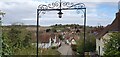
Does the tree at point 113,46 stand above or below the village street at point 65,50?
above

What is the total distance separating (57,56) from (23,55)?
4.09ft

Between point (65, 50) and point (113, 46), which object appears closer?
point (113, 46)

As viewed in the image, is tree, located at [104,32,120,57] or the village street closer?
tree, located at [104,32,120,57]

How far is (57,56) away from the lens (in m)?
11.8

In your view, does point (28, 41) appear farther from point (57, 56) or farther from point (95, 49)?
point (95, 49)

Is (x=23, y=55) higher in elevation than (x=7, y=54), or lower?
lower

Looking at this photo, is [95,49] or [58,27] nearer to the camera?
[58,27]

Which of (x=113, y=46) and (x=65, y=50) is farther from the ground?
(x=113, y=46)

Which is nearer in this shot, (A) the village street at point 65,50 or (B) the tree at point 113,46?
(B) the tree at point 113,46

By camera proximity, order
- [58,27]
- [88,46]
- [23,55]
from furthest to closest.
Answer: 1. [88,46]
2. [23,55]
3. [58,27]

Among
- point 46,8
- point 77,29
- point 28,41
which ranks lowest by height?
point 28,41

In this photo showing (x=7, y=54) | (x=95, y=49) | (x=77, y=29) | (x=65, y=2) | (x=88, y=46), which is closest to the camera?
(x=65, y=2)

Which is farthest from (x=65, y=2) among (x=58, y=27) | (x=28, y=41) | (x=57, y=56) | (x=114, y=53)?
(x=28, y=41)

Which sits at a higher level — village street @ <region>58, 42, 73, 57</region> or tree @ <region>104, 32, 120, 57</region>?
tree @ <region>104, 32, 120, 57</region>
